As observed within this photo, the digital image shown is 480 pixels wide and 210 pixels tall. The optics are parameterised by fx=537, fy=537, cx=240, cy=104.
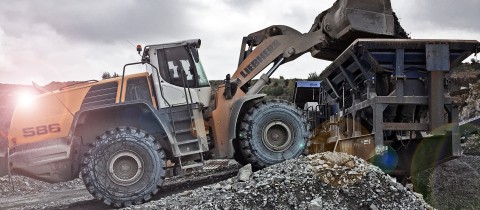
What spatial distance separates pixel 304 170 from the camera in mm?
6422

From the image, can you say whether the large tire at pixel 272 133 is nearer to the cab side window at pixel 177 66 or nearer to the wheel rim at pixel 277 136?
the wheel rim at pixel 277 136

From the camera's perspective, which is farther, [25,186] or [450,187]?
[25,186]

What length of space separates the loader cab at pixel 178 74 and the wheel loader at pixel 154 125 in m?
0.02

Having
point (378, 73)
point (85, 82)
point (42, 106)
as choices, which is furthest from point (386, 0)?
point (42, 106)

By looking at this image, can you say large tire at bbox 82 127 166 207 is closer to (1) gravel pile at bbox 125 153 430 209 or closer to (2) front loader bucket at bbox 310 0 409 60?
(1) gravel pile at bbox 125 153 430 209

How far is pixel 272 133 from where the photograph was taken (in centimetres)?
834

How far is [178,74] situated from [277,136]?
5.92 feet

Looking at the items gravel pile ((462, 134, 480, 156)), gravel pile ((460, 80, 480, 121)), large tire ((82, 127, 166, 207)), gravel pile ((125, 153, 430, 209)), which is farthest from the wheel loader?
gravel pile ((460, 80, 480, 121))

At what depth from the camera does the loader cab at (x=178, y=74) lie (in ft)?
26.3

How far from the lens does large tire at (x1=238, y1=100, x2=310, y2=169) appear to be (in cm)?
812

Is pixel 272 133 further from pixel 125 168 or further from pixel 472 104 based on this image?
pixel 472 104

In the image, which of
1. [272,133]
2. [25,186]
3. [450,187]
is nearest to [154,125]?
[272,133]

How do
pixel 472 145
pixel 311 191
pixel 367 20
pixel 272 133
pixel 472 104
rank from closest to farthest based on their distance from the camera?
pixel 311 191 → pixel 272 133 → pixel 367 20 → pixel 472 145 → pixel 472 104

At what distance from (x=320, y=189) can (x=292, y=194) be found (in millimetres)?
344
